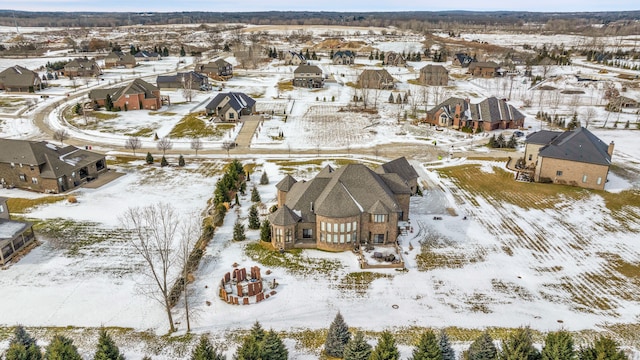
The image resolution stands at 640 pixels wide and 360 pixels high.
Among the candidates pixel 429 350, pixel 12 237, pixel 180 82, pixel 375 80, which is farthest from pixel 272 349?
pixel 180 82

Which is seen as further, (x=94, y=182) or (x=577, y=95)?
(x=577, y=95)

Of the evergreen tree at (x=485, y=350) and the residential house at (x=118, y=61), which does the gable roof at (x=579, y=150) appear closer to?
the evergreen tree at (x=485, y=350)

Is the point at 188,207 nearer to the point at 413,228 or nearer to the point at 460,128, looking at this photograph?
the point at 413,228

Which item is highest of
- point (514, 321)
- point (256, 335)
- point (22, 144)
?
point (22, 144)

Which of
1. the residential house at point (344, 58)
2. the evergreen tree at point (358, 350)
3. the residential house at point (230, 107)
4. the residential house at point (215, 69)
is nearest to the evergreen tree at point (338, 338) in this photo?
the evergreen tree at point (358, 350)

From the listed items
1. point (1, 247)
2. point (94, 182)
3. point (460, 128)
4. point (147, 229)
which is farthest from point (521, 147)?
point (1, 247)

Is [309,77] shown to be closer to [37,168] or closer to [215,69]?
[215,69]
